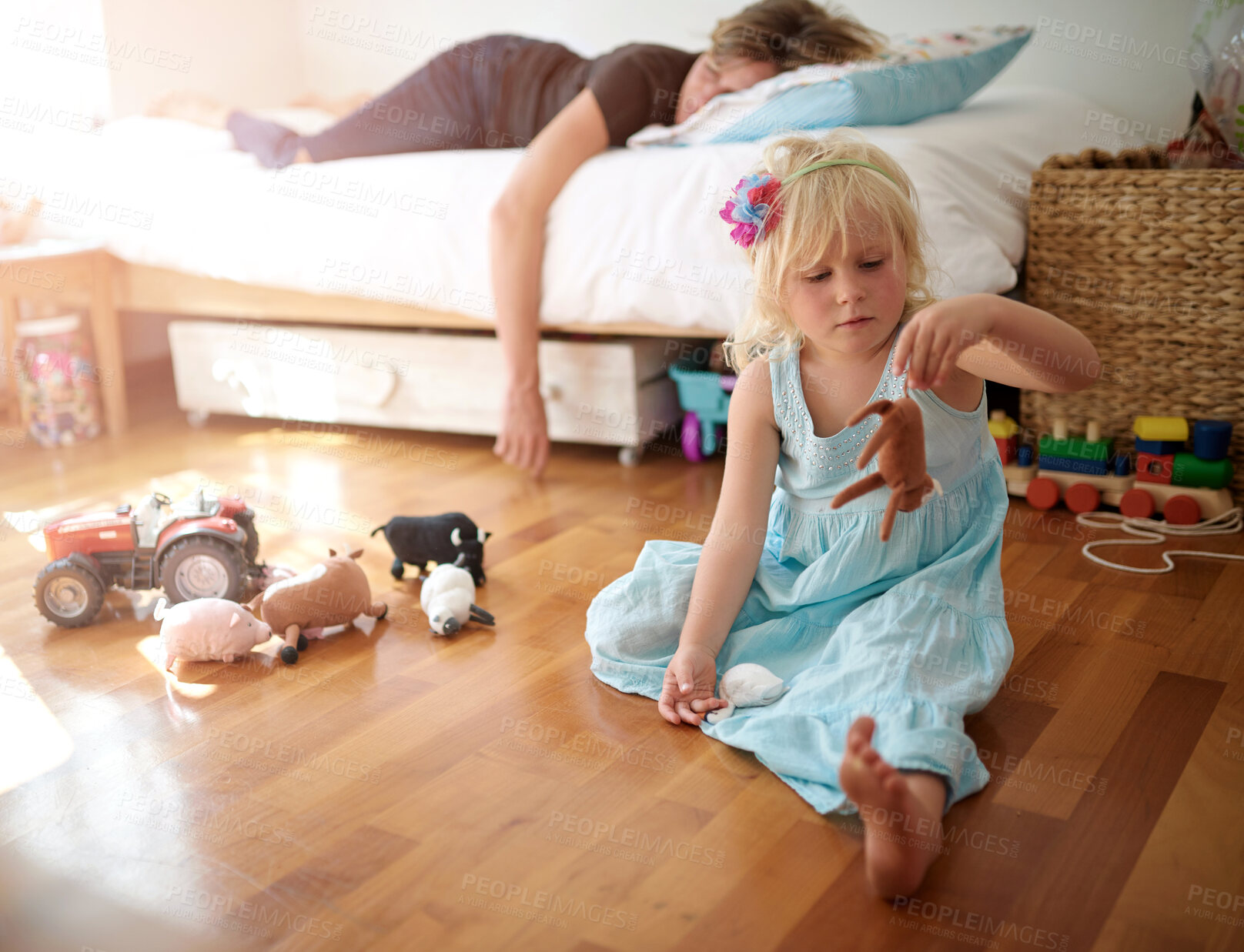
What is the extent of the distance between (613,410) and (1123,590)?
2.95ft

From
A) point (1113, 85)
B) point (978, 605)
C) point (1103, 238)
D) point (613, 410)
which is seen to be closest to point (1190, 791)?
point (978, 605)

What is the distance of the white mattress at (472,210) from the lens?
1.62 m

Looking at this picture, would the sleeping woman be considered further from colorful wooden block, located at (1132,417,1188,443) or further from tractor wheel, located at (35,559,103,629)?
colorful wooden block, located at (1132,417,1188,443)

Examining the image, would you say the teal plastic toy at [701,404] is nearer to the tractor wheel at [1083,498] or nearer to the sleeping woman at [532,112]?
the sleeping woman at [532,112]

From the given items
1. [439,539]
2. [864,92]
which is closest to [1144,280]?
[864,92]

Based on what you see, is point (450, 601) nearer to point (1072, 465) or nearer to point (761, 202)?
point (761, 202)

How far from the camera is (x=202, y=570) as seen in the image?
135 cm

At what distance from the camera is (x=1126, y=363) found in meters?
1.58

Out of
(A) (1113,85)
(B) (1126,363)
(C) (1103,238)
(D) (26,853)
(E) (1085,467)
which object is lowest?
(D) (26,853)

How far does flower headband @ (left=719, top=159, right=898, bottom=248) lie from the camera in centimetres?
104

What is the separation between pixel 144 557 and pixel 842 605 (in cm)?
89

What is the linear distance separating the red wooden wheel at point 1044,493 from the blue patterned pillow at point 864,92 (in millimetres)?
639

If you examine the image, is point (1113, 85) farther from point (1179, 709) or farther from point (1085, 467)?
point (1179, 709)

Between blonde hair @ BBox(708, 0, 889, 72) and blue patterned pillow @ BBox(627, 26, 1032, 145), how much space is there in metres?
0.10
